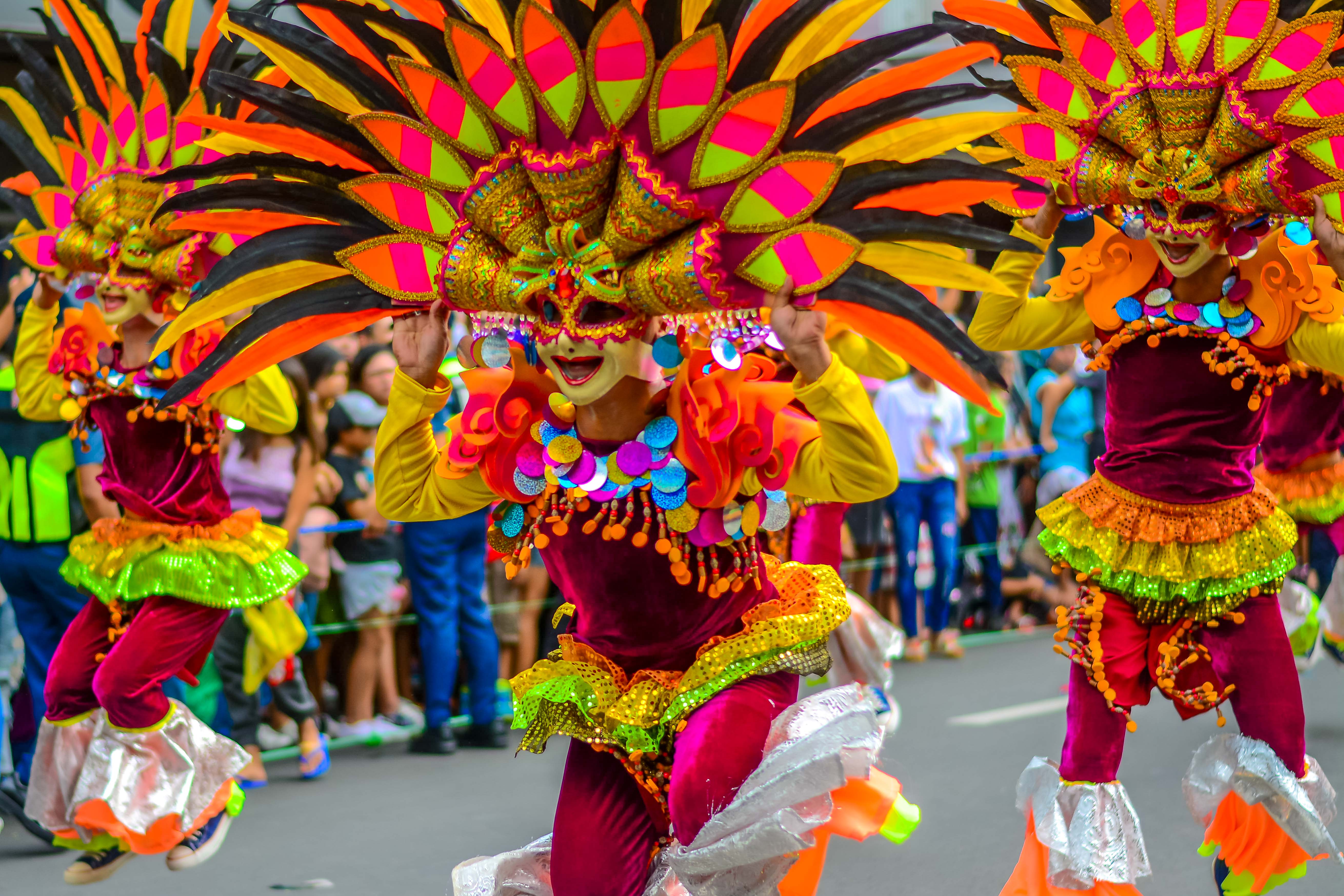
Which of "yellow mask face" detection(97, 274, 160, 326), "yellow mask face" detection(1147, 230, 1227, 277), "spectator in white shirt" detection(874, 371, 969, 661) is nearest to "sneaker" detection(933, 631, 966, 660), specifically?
"spectator in white shirt" detection(874, 371, 969, 661)

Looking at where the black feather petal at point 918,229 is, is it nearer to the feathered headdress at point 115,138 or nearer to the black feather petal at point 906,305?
the black feather petal at point 906,305

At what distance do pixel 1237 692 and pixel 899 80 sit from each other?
1691mm

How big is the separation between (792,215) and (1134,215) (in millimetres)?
1250

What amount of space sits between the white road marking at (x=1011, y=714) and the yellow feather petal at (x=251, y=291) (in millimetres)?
3983

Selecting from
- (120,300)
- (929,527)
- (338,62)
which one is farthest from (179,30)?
(929,527)

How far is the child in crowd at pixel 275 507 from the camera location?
5.31 meters

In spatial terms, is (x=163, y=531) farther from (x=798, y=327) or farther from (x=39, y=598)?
(x=798, y=327)

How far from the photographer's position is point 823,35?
7.88 ft

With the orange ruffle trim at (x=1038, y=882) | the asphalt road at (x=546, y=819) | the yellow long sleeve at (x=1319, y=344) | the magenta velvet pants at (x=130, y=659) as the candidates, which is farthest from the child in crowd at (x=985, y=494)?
the magenta velvet pants at (x=130, y=659)

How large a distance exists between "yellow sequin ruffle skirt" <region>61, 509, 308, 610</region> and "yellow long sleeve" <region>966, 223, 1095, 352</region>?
6.96 ft

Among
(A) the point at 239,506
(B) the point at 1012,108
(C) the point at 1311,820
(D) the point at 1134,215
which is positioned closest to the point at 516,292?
(D) the point at 1134,215

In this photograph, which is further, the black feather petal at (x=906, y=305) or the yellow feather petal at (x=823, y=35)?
the yellow feather petal at (x=823, y=35)

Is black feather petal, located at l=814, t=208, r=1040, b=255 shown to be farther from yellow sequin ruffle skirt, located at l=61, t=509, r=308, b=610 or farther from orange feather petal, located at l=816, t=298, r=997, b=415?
yellow sequin ruffle skirt, located at l=61, t=509, r=308, b=610

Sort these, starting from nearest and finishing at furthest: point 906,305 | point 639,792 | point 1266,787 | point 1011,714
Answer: point 906,305
point 639,792
point 1266,787
point 1011,714
